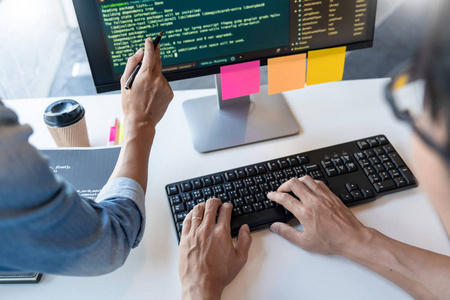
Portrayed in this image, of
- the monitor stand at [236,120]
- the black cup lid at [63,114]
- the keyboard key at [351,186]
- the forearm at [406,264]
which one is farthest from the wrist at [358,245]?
the black cup lid at [63,114]

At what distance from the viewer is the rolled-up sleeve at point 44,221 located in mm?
469

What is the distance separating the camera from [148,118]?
0.80 meters

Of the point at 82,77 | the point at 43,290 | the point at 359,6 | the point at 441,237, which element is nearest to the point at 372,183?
the point at 441,237

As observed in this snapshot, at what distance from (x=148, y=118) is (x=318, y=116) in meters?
0.43

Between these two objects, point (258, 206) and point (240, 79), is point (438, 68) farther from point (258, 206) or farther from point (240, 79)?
point (240, 79)

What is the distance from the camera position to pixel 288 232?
75 cm

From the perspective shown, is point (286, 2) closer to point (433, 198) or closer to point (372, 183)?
point (372, 183)

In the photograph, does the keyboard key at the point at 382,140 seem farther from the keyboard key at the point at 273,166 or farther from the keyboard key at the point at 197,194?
the keyboard key at the point at 197,194

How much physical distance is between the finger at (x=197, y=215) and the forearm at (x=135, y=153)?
10 cm

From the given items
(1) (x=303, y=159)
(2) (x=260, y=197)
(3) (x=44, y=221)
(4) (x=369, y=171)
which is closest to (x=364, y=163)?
(4) (x=369, y=171)

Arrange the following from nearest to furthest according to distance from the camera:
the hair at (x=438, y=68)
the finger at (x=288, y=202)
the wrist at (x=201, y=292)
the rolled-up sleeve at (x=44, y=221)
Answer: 1. the hair at (x=438, y=68)
2. the rolled-up sleeve at (x=44, y=221)
3. the wrist at (x=201, y=292)
4. the finger at (x=288, y=202)

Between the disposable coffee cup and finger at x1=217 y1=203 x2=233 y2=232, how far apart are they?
36 cm

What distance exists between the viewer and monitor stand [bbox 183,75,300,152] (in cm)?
96

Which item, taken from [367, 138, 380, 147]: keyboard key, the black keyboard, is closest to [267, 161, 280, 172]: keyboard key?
the black keyboard
